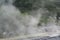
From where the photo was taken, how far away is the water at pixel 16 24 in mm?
7723

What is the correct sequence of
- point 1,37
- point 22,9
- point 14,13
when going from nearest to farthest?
point 1,37
point 14,13
point 22,9

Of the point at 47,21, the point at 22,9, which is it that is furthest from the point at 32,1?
the point at 47,21

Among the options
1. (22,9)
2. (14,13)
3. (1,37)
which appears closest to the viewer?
(1,37)

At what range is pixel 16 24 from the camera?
795 cm

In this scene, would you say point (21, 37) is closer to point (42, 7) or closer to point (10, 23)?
point (10, 23)

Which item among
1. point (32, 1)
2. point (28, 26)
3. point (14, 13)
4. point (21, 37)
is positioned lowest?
point (21, 37)

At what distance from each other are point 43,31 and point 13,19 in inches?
55.6

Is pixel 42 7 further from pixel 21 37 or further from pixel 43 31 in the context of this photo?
pixel 21 37

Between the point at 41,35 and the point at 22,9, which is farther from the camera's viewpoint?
the point at 22,9

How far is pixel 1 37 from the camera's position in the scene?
7.44m

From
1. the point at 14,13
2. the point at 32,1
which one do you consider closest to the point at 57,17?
the point at 32,1

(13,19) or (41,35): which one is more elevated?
(13,19)

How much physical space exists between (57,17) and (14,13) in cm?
251

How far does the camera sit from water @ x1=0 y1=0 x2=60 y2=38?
7723 millimetres
